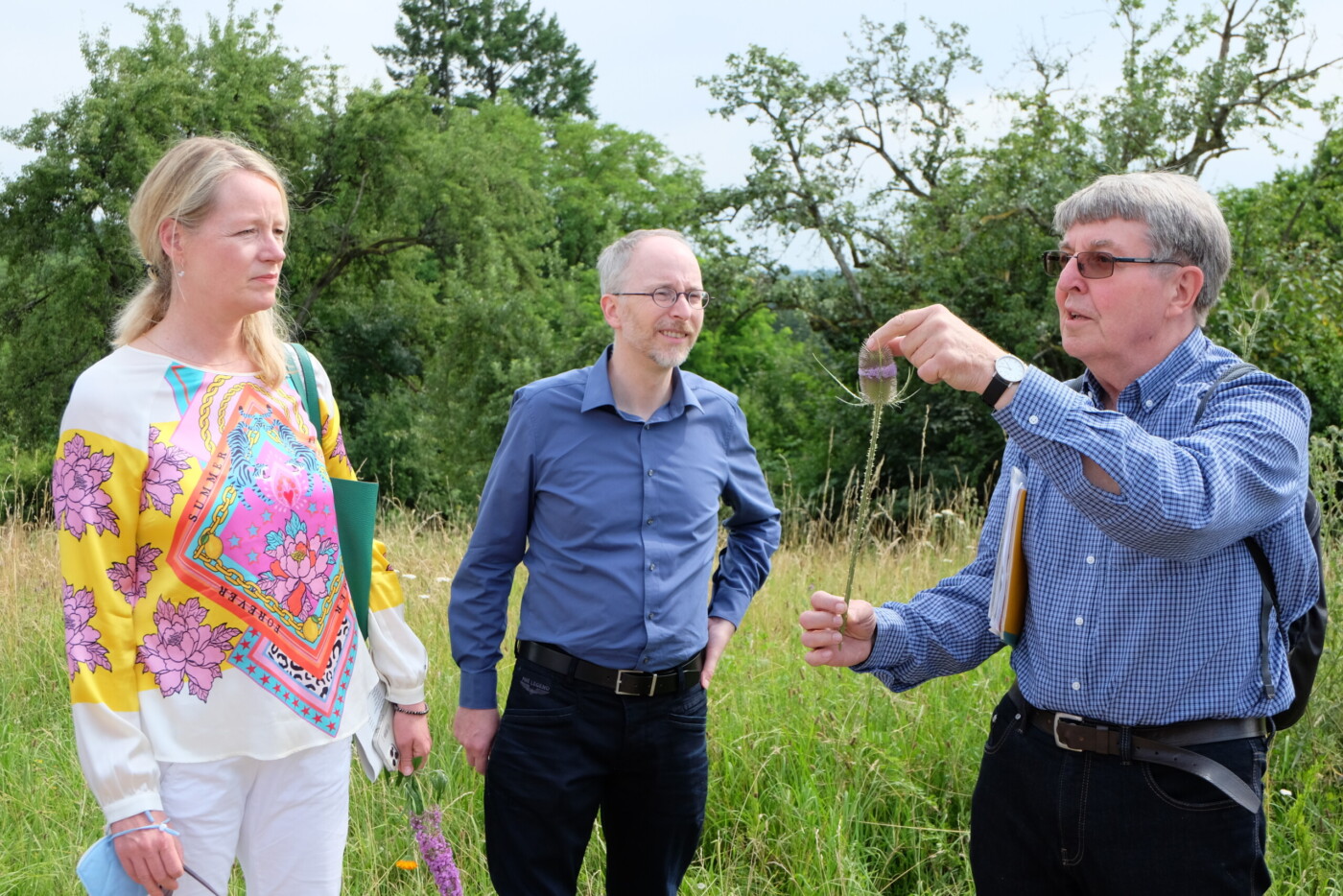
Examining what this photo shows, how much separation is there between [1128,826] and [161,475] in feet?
6.14

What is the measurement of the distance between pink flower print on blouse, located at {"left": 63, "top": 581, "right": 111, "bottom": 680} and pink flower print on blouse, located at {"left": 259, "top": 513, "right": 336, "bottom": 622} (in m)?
0.30

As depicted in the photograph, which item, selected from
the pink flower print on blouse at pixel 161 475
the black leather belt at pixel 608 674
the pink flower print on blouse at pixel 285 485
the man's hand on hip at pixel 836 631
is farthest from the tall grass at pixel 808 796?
the pink flower print on blouse at pixel 161 475

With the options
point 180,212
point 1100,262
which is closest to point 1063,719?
point 1100,262

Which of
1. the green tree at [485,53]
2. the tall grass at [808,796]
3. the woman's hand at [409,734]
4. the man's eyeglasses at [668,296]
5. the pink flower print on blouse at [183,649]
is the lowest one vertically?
the tall grass at [808,796]

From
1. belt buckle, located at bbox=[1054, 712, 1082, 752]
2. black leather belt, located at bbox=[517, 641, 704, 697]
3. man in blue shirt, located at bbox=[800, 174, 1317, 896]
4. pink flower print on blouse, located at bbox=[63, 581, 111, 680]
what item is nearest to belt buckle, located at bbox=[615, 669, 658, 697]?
black leather belt, located at bbox=[517, 641, 704, 697]

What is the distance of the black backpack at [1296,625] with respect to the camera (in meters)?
1.94

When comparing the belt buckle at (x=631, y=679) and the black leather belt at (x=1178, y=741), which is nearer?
the black leather belt at (x=1178, y=741)

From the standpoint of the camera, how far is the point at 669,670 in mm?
2816

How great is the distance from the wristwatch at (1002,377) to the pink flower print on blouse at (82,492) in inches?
61.7

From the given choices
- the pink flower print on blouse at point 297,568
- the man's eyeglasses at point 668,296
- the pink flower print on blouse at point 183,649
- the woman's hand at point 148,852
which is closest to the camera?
the woman's hand at point 148,852

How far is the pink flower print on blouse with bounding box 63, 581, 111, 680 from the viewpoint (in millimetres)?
2045

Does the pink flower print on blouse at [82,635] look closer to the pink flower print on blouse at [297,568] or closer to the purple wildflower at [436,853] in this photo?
the pink flower print on blouse at [297,568]

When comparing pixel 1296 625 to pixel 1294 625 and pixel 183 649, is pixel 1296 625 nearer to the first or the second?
pixel 1294 625

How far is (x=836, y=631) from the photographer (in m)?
2.13
